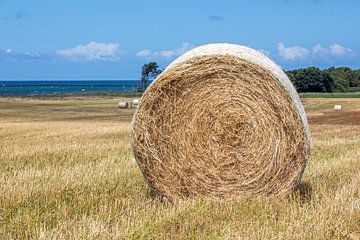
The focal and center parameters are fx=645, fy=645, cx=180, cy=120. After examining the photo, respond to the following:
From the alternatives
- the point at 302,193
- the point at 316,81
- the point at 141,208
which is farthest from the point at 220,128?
the point at 316,81

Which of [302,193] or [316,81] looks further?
[316,81]

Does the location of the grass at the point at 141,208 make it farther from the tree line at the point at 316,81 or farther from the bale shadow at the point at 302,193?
the tree line at the point at 316,81

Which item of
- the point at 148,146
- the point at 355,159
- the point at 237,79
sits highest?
the point at 237,79

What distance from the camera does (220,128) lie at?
7.56 metres

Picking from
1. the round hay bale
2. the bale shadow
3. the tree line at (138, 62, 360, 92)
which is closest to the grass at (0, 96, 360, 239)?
the bale shadow

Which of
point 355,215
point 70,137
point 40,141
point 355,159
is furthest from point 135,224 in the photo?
point 70,137

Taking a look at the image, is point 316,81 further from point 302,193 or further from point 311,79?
point 302,193

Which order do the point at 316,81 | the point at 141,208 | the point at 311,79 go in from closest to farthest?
the point at 141,208
the point at 316,81
the point at 311,79

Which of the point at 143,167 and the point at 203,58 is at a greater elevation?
the point at 203,58

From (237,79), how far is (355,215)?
223 cm

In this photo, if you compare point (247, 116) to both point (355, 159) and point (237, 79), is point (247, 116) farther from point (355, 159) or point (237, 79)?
point (355, 159)

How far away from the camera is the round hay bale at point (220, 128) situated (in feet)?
24.2

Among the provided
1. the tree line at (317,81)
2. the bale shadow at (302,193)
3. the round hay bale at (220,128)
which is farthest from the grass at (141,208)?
the tree line at (317,81)

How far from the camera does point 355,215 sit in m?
6.14
